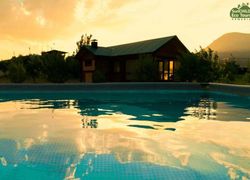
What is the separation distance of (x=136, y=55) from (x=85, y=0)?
1072cm

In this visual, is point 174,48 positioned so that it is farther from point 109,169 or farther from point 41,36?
point 109,169

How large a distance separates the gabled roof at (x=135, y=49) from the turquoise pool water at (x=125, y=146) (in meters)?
16.2

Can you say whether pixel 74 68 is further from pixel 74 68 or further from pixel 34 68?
pixel 34 68

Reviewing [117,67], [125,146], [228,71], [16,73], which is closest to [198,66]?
[228,71]

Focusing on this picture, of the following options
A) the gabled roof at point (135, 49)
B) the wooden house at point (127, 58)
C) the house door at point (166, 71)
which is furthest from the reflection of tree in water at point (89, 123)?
the house door at point (166, 71)

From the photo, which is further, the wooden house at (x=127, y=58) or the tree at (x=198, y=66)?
the wooden house at (x=127, y=58)

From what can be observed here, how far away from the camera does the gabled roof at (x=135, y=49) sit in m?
25.6

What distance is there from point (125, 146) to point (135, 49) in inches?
865

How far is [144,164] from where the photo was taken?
15.9 ft

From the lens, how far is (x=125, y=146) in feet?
19.6

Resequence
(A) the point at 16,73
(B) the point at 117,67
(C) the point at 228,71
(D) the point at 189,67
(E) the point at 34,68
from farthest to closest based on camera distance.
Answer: (E) the point at 34,68, (B) the point at 117,67, (C) the point at 228,71, (D) the point at 189,67, (A) the point at 16,73

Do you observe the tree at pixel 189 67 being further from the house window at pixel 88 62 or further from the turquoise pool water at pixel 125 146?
the turquoise pool water at pixel 125 146

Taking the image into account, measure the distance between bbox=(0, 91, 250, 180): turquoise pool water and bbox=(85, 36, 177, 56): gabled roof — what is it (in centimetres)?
1616

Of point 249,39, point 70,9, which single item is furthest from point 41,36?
point 249,39
